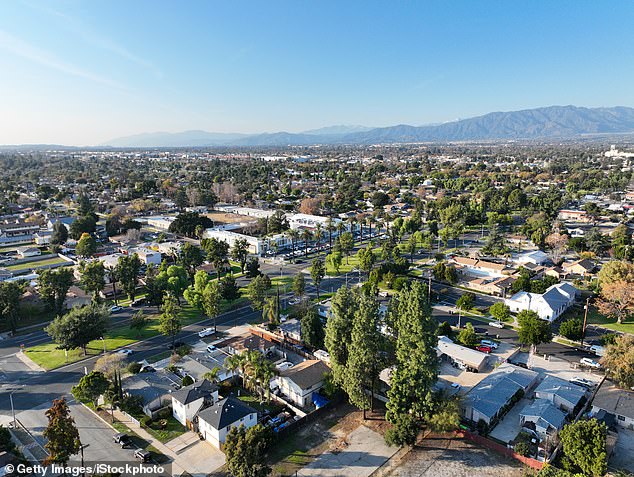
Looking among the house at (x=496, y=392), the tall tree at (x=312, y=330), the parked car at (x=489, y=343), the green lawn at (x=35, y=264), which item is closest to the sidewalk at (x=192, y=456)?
the tall tree at (x=312, y=330)

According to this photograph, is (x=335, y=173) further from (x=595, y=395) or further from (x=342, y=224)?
(x=595, y=395)

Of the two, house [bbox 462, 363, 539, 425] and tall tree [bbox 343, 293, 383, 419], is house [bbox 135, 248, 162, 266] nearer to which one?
tall tree [bbox 343, 293, 383, 419]

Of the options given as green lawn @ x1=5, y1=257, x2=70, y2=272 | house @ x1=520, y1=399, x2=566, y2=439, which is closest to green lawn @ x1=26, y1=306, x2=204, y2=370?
green lawn @ x1=5, y1=257, x2=70, y2=272

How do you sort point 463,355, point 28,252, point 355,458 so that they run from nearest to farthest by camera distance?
1. point 355,458
2. point 463,355
3. point 28,252

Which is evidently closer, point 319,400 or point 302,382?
point 319,400

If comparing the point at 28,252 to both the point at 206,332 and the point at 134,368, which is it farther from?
the point at 134,368

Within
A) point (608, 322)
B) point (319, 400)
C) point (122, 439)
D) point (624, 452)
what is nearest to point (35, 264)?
point (122, 439)

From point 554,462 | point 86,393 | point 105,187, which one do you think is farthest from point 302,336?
point 105,187
